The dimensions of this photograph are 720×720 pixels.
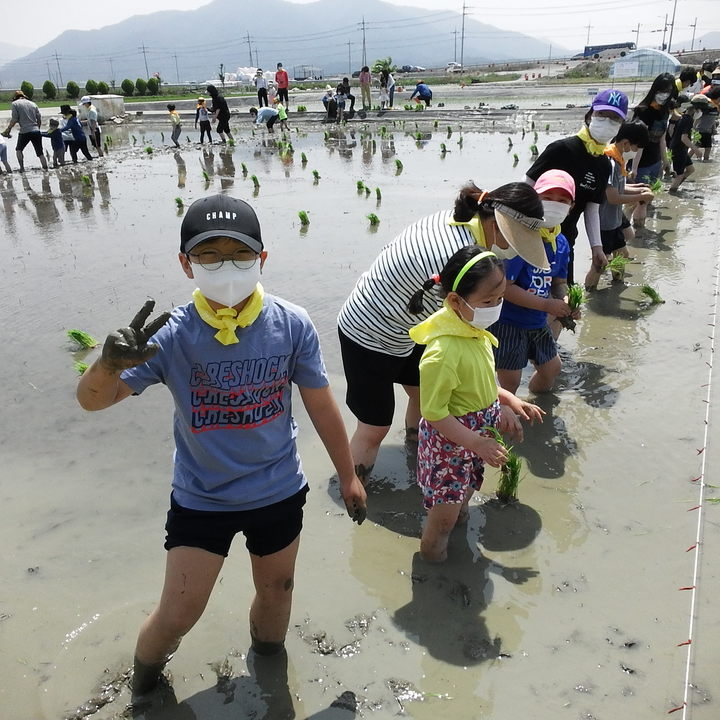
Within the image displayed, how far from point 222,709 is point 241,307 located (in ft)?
5.10

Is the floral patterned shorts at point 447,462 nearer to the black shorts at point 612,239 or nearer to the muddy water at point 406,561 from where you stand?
the muddy water at point 406,561

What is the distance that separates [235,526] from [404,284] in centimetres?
155

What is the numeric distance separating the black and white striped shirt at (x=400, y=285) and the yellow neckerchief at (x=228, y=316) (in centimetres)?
120

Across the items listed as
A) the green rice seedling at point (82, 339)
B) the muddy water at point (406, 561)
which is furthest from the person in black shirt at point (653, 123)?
the green rice seedling at point (82, 339)

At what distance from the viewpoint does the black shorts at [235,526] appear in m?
2.19

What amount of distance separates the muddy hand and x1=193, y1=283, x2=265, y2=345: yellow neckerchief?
0.78 ft

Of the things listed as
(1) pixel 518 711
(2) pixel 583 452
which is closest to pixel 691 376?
(2) pixel 583 452

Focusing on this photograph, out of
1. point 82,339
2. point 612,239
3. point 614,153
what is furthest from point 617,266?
point 82,339

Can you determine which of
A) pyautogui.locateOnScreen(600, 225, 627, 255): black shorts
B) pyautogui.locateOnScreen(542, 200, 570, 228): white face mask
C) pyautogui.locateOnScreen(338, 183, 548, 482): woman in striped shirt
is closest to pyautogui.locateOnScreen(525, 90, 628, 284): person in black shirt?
pyautogui.locateOnScreen(542, 200, 570, 228): white face mask

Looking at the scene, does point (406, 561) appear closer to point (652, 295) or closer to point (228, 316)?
point (228, 316)

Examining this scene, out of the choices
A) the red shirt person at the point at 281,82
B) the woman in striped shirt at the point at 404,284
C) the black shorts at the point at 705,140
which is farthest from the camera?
the red shirt person at the point at 281,82

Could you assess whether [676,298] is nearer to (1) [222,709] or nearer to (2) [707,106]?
(1) [222,709]

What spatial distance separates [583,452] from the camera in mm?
4121

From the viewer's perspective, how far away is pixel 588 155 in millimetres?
5180
